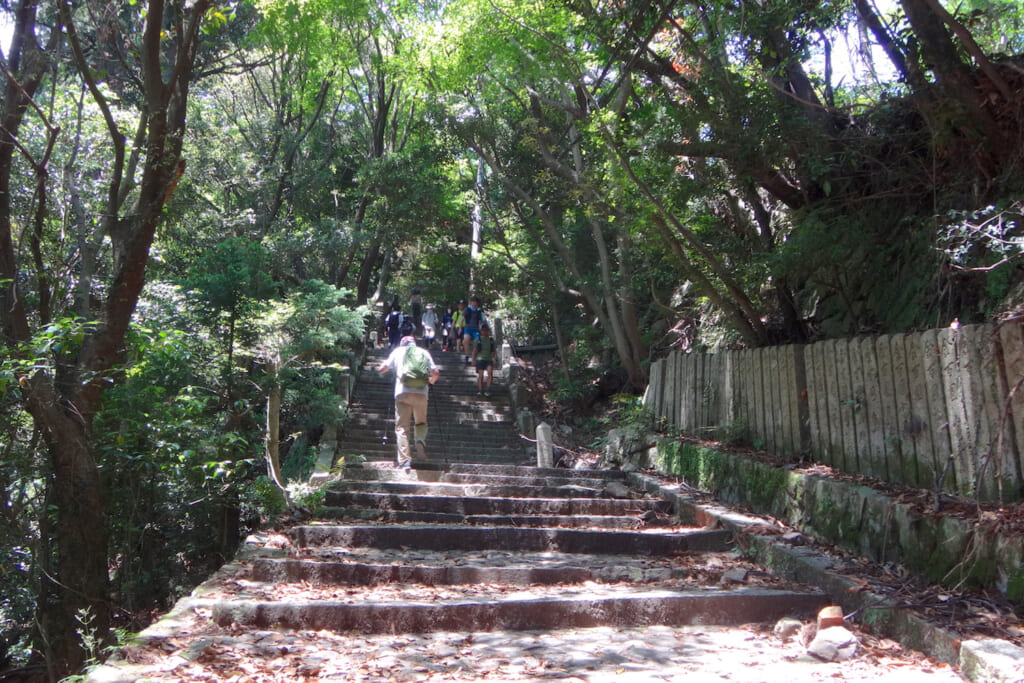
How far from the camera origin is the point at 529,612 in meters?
4.87

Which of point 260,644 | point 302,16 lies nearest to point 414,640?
point 260,644

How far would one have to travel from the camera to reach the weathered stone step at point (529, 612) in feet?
15.4

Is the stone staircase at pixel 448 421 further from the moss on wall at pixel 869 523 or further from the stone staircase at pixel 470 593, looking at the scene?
the moss on wall at pixel 869 523

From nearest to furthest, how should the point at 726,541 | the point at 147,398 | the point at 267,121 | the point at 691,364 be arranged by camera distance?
the point at 726,541 → the point at 147,398 → the point at 691,364 → the point at 267,121

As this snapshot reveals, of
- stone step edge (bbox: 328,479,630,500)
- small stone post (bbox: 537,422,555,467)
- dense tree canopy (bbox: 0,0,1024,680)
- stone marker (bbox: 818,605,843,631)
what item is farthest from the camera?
→ small stone post (bbox: 537,422,555,467)

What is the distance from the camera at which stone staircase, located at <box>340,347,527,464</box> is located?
12859 mm

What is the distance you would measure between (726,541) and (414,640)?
3.43m

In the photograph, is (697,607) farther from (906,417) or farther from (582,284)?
(582,284)

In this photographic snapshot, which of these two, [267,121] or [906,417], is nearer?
[906,417]

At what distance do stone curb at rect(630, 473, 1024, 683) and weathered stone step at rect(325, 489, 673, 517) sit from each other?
2.08 ft

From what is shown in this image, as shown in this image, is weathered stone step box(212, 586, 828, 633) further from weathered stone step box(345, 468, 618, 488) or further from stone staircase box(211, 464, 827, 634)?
weathered stone step box(345, 468, 618, 488)

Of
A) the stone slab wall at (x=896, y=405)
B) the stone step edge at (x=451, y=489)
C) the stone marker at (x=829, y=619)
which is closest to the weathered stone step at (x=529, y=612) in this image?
the stone marker at (x=829, y=619)

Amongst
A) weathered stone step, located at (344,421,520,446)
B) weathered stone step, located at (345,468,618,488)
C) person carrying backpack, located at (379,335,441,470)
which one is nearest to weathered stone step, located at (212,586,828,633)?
weathered stone step, located at (345,468,618,488)

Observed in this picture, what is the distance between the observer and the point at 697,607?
5.05m
